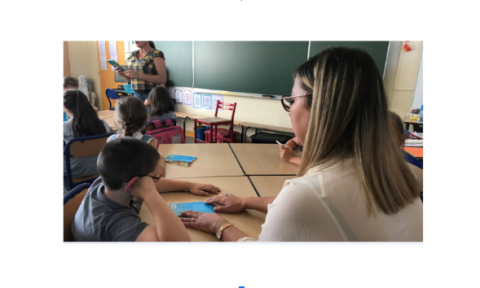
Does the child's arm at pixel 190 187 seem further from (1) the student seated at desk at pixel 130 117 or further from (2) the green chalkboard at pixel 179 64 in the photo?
(2) the green chalkboard at pixel 179 64

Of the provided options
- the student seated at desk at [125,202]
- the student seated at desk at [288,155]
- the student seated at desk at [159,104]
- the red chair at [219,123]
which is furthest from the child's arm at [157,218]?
the red chair at [219,123]

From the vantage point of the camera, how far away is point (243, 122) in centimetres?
323

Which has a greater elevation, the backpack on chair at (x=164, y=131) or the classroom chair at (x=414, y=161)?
the classroom chair at (x=414, y=161)

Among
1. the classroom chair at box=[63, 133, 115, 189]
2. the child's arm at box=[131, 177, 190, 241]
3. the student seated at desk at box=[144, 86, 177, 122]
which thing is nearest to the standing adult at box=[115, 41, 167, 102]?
the student seated at desk at box=[144, 86, 177, 122]

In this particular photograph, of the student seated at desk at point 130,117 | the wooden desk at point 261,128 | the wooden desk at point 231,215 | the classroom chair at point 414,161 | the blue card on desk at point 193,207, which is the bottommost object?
the wooden desk at point 261,128

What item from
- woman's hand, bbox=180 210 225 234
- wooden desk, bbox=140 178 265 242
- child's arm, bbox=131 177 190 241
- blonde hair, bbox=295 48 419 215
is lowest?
wooden desk, bbox=140 178 265 242

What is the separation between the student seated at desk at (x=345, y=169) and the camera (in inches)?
16.4

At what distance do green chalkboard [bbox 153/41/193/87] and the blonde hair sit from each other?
3136 mm

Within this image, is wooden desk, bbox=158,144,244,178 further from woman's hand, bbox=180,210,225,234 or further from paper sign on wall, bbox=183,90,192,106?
paper sign on wall, bbox=183,90,192,106

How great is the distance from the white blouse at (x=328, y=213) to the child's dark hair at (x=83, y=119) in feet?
4.07

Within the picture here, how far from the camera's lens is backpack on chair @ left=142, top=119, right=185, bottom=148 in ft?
5.66

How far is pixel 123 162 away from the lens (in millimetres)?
565
